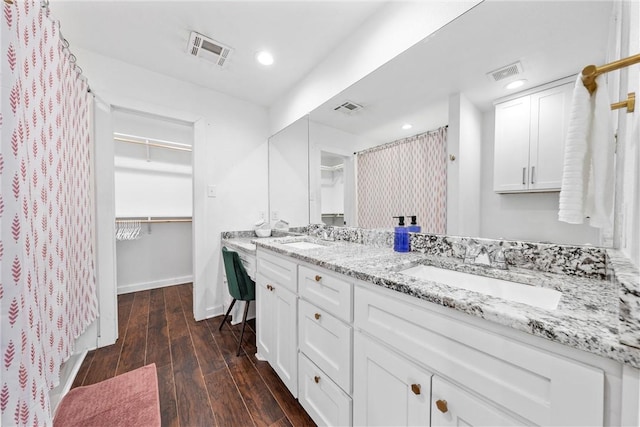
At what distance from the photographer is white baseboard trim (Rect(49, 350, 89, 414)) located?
125 cm

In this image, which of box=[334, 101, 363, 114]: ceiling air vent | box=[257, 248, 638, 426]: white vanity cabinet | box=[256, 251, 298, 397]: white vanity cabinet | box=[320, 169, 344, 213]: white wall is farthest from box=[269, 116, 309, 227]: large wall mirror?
box=[257, 248, 638, 426]: white vanity cabinet

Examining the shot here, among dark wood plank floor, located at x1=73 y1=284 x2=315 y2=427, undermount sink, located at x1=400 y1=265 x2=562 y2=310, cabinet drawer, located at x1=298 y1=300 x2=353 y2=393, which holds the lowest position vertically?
dark wood plank floor, located at x1=73 y1=284 x2=315 y2=427

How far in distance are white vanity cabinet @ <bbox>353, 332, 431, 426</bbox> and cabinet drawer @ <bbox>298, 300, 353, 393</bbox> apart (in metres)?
0.05

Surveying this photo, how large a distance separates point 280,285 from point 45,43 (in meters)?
1.70

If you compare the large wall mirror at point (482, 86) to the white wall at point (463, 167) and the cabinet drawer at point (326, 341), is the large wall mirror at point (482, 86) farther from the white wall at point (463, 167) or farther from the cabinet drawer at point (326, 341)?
the cabinet drawer at point (326, 341)

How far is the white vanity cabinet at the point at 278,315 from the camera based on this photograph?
4.27 ft

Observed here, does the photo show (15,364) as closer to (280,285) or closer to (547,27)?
(280,285)

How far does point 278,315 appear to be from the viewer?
1.44 metres

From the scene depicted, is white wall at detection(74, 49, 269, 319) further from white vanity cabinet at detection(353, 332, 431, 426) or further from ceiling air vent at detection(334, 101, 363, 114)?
white vanity cabinet at detection(353, 332, 431, 426)

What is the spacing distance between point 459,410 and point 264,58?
2400mm

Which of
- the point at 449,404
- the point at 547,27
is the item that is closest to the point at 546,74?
the point at 547,27

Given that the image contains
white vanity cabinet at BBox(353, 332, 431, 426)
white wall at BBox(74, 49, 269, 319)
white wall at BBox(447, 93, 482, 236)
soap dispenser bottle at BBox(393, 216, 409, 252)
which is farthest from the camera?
white wall at BBox(74, 49, 269, 319)

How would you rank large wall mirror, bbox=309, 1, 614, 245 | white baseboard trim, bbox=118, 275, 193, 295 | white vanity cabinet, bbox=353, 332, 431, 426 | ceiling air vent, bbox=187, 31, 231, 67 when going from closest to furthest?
1. white vanity cabinet, bbox=353, 332, 431, 426
2. large wall mirror, bbox=309, 1, 614, 245
3. ceiling air vent, bbox=187, 31, 231, 67
4. white baseboard trim, bbox=118, 275, 193, 295

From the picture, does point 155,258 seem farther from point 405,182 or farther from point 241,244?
point 405,182
